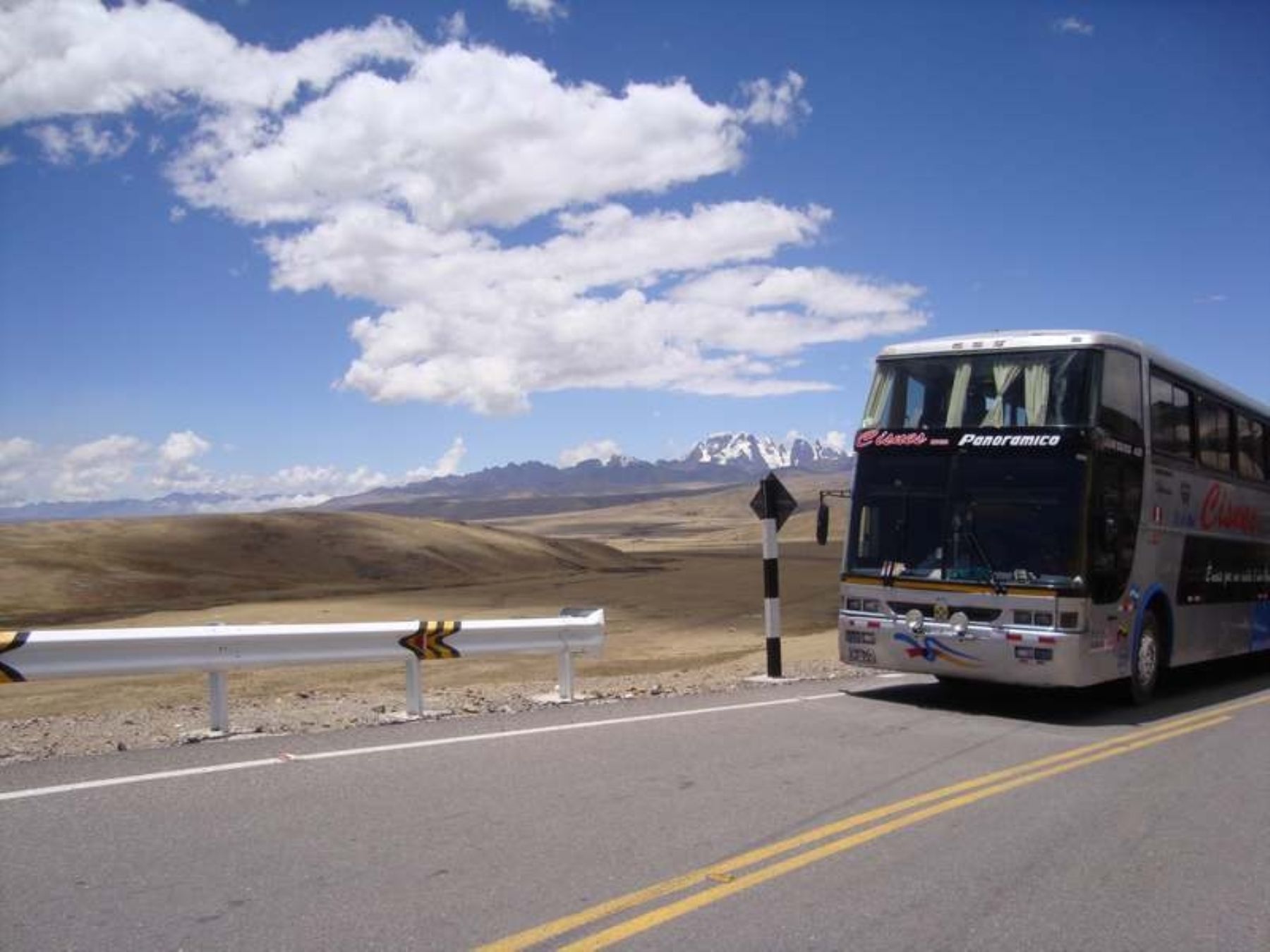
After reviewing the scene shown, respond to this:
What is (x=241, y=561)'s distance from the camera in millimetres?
47250

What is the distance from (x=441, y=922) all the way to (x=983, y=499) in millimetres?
7878

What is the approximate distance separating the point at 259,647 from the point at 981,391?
7476 millimetres

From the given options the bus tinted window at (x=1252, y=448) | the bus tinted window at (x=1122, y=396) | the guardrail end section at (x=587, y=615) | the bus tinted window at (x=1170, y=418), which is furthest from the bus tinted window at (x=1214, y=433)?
the guardrail end section at (x=587, y=615)

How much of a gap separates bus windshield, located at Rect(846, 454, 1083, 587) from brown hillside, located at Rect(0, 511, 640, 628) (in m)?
24.2

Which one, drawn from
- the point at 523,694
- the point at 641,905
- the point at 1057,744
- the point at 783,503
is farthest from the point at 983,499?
the point at 641,905

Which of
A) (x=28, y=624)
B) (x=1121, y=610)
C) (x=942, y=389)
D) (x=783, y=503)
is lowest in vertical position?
(x=28, y=624)

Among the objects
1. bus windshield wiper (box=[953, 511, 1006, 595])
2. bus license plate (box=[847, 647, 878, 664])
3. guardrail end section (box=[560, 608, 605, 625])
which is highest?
bus windshield wiper (box=[953, 511, 1006, 595])

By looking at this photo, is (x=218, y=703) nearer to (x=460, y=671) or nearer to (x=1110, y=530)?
(x=1110, y=530)

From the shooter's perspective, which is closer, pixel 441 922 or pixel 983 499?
pixel 441 922

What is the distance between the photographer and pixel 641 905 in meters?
5.10

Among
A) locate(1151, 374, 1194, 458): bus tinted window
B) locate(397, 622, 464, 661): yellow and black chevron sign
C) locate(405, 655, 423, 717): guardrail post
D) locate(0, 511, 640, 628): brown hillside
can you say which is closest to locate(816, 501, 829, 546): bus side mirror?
locate(1151, 374, 1194, 458): bus tinted window

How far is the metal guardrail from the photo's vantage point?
27.1ft

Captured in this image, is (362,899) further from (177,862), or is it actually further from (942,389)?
(942,389)

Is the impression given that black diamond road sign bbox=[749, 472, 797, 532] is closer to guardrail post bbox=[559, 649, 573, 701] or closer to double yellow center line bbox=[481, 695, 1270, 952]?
guardrail post bbox=[559, 649, 573, 701]
